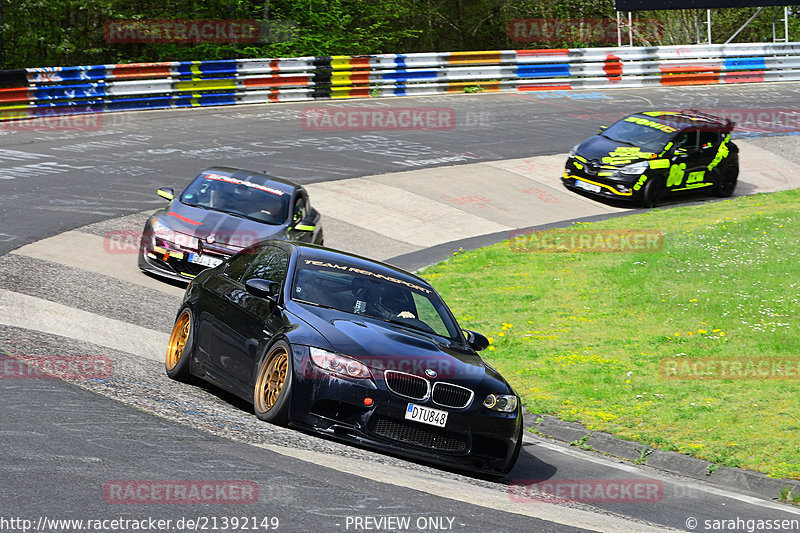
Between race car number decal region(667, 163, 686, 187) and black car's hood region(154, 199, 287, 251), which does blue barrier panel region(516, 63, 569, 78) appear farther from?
black car's hood region(154, 199, 287, 251)

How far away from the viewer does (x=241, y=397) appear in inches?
343

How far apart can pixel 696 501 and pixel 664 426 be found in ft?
5.85

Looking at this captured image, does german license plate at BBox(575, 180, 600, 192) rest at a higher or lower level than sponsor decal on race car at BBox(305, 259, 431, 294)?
lower

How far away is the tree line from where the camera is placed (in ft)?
102

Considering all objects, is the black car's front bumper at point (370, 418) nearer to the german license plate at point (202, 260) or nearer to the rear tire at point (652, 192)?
the german license plate at point (202, 260)

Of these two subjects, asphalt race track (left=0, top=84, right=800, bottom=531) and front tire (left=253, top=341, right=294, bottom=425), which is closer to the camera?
asphalt race track (left=0, top=84, right=800, bottom=531)

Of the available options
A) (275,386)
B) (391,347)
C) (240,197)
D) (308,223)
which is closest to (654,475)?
(391,347)

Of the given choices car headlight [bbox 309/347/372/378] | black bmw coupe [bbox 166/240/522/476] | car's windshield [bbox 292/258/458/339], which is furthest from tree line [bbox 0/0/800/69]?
car headlight [bbox 309/347/372/378]

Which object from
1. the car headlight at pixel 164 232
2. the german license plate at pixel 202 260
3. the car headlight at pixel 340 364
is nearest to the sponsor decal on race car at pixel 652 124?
the german license plate at pixel 202 260

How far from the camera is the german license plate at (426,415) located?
25.6ft

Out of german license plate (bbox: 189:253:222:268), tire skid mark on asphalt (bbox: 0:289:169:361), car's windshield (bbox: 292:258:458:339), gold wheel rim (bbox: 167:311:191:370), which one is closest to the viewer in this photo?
car's windshield (bbox: 292:258:458:339)

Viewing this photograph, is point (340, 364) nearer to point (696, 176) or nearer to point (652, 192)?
point (652, 192)

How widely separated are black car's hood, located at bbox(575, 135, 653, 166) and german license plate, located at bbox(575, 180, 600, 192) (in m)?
0.51

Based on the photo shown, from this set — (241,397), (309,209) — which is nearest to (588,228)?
(309,209)
